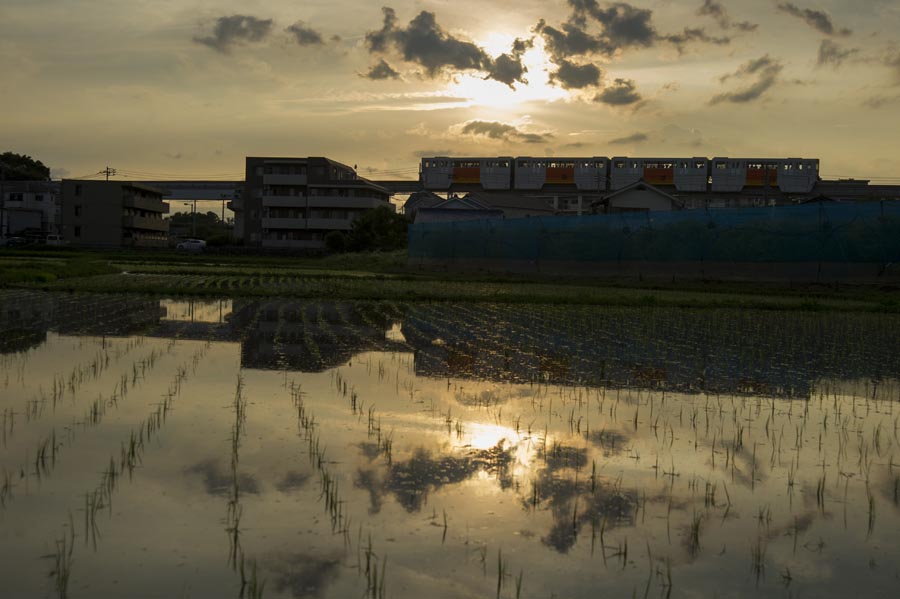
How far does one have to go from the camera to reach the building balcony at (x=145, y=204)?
70.9 metres

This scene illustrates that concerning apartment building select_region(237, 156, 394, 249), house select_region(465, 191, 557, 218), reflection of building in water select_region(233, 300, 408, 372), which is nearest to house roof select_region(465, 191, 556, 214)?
house select_region(465, 191, 557, 218)

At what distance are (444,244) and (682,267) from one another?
13.6 metres

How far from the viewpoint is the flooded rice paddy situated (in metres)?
3.47

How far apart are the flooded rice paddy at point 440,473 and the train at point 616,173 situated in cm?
5154

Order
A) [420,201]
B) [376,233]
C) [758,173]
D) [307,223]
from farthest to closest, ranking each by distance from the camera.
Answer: [307,223], [420,201], [758,173], [376,233]

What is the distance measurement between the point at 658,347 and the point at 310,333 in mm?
4950

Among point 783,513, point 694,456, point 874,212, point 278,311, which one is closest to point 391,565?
point 783,513

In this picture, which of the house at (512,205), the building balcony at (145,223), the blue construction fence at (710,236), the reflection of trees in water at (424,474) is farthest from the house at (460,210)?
the reflection of trees in water at (424,474)

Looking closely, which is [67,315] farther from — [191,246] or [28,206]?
[28,206]

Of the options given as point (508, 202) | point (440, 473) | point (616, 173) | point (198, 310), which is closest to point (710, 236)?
point (198, 310)

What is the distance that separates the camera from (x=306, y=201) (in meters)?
70.0

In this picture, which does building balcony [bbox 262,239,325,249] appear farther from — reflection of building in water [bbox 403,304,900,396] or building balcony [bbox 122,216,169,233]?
reflection of building in water [bbox 403,304,900,396]

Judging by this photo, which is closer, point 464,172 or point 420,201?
point 464,172

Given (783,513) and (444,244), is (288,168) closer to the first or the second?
(444,244)
